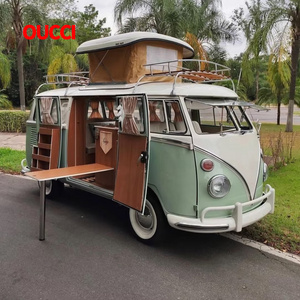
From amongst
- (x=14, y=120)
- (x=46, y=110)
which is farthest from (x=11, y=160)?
(x=14, y=120)

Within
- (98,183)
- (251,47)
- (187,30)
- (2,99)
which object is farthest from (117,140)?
(2,99)

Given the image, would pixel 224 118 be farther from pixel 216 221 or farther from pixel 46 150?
pixel 46 150

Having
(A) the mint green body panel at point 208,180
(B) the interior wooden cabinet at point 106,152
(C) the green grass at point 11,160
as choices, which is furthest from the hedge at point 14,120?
(A) the mint green body panel at point 208,180

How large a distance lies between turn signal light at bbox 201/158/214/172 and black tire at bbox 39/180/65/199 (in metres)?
3.32

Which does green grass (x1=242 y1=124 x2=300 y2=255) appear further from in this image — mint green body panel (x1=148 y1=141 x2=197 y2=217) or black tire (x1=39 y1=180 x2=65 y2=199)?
black tire (x1=39 y1=180 x2=65 y2=199)

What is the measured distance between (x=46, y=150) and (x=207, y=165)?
3.35 meters

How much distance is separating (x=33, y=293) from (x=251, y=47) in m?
11.8

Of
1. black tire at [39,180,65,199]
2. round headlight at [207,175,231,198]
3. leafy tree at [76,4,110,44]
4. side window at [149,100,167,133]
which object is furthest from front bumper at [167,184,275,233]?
leafy tree at [76,4,110,44]

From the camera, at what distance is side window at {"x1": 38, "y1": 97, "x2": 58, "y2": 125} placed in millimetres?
5918

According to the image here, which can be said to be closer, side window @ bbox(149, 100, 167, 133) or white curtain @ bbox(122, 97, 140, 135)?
white curtain @ bbox(122, 97, 140, 135)

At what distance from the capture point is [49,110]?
5.97 m

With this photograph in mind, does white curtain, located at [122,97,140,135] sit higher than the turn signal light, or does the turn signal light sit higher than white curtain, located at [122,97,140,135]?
white curtain, located at [122,97,140,135]

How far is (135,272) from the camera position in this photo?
12.1 ft

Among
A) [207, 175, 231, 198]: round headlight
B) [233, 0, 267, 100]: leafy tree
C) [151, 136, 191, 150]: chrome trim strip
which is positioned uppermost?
[233, 0, 267, 100]: leafy tree
